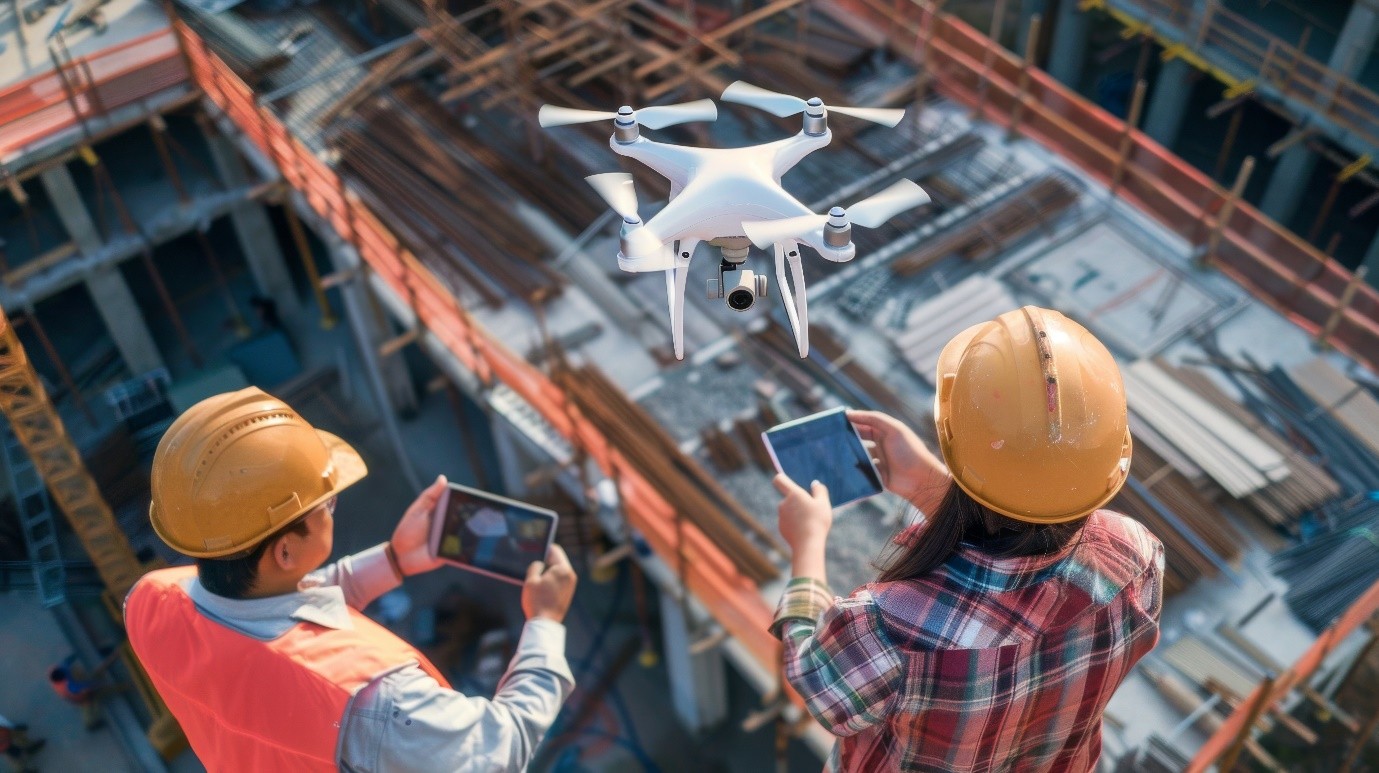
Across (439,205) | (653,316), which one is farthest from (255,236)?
(653,316)

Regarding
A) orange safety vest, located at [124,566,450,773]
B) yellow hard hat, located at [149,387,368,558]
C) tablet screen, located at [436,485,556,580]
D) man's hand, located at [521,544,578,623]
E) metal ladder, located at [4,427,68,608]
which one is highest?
yellow hard hat, located at [149,387,368,558]

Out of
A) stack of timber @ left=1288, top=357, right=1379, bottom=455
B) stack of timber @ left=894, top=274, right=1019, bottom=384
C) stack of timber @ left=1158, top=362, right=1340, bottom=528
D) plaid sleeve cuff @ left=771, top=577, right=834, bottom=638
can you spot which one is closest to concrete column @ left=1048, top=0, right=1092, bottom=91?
stack of timber @ left=894, top=274, right=1019, bottom=384

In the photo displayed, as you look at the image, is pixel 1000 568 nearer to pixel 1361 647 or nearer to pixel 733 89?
pixel 733 89

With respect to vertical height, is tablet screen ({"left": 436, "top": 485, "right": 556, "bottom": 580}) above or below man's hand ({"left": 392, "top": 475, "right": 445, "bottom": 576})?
below

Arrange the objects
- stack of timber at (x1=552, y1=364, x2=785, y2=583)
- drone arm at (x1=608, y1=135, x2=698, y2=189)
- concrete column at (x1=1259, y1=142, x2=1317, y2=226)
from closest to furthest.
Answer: drone arm at (x1=608, y1=135, x2=698, y2=189)
stack of timber at (x1=552, y1=364, x2=785, y2=583)
concrete column at (x1=1259, y1=142, x2=1317, y2=226)

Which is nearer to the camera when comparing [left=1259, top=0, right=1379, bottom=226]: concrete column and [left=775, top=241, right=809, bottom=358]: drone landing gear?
[left=775, top=241, right=809, bottom=358]: drone landing gear

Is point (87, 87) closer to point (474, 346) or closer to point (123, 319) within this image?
point (123, 319)

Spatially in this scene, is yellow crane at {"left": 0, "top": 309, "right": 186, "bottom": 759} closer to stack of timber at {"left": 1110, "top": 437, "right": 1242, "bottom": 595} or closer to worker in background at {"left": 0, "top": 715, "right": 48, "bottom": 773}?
worker in background at {"left": 0, "top": 715, "right": 48, "bottom": 773}
